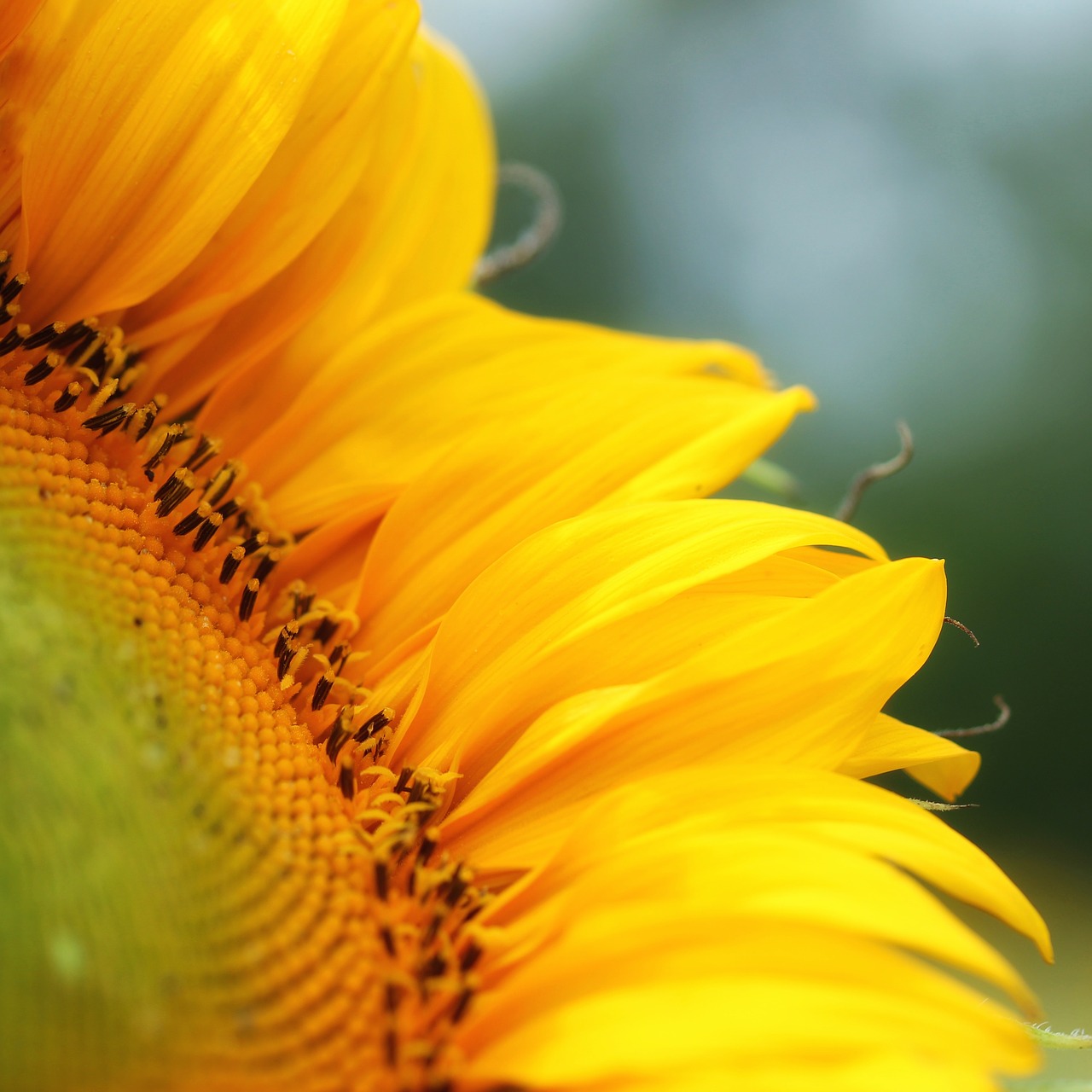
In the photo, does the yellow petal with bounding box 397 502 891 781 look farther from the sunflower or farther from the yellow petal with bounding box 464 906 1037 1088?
the yellow petal with bounding box 464 906 1037 1088

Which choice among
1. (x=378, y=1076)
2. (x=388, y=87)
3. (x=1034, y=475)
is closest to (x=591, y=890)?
(x=378, y=1076)

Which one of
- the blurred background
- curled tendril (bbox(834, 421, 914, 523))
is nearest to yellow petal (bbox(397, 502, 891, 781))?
curled tendril (bbox(834, 421, 914, 523))

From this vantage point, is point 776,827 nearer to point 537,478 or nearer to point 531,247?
point 537,478

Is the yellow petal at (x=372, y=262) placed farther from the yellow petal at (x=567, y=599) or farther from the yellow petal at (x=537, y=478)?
the yellow petal at (x=567, y=599)

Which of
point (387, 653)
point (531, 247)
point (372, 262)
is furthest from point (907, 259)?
point (387, 653)

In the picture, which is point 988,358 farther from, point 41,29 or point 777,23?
point 41,29

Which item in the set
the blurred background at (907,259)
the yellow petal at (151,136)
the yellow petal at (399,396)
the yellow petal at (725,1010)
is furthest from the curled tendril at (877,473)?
the blurred background at (907,259)
